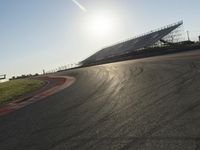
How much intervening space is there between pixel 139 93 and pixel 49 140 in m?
4.10

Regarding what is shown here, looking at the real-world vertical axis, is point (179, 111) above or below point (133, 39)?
below

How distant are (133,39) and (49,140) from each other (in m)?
88.5

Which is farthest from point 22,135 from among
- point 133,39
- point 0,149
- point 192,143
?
point 133,39

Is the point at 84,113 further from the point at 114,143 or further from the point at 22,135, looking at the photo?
the point at 114,143

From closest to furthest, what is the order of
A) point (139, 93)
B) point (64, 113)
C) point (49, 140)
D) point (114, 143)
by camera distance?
point (114, 143), point (49, 140), point (64, 113), point (139, 93)

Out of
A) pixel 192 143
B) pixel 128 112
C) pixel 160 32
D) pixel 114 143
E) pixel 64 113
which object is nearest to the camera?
pixel 192 143

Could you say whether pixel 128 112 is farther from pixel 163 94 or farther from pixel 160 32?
pixel 160 32

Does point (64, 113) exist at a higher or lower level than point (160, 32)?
lower

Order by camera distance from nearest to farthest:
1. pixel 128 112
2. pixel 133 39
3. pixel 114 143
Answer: pixel 114 143, pixel 128 112, pixel 133 39

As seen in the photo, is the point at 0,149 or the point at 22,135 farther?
the point at 22,135

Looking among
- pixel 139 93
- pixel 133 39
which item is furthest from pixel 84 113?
pixel 133 39

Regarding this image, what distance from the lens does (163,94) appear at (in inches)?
349

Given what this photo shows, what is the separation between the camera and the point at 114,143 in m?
5.52

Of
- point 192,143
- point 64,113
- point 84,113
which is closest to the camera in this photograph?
point 192,143
